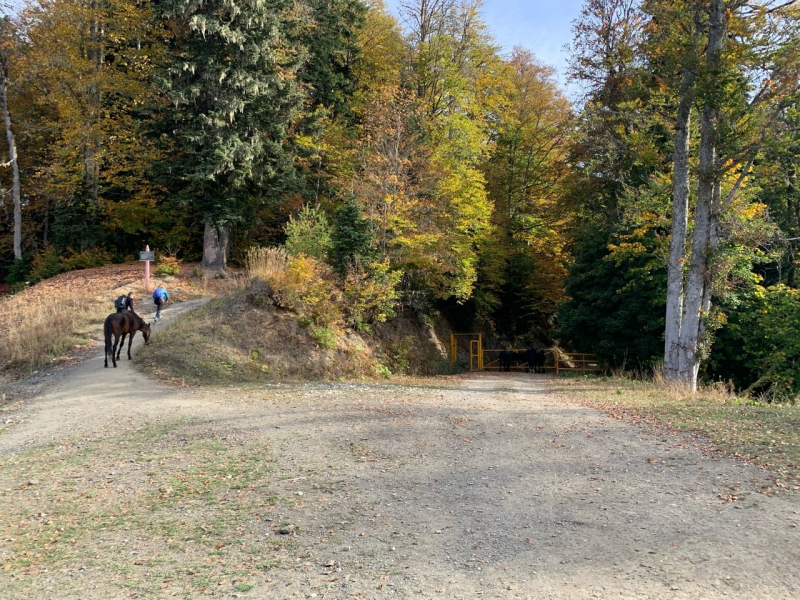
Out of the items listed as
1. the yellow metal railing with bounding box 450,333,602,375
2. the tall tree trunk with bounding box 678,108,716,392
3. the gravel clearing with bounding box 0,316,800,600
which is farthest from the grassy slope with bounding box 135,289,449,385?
the yellow metal railing with bounding box 450,333,602,375

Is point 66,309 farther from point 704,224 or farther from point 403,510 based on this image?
point 704,224

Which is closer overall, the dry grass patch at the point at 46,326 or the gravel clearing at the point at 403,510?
the gravel clearing at the point at 403,510

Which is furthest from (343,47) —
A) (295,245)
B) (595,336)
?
Result: (595,336)

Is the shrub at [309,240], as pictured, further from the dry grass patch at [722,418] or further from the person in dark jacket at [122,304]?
the dry grass patch at [722,418]

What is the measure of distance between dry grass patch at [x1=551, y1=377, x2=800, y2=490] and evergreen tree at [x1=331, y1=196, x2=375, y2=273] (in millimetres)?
9073

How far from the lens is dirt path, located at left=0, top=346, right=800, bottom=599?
448cm

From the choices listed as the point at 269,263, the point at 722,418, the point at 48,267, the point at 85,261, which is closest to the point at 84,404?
the point at 269,263

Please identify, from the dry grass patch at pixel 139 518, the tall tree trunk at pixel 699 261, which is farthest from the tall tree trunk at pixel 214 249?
the tall tree trunk at pixel 699 261

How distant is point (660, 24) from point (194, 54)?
59.7 ft

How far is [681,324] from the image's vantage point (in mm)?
16844

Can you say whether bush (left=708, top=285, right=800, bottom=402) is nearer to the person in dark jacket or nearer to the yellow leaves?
the yellow leaves

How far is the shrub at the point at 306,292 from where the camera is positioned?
18625 millimetres

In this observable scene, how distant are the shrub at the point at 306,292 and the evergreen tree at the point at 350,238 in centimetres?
132

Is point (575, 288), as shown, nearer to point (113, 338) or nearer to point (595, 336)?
point (595, 336)
